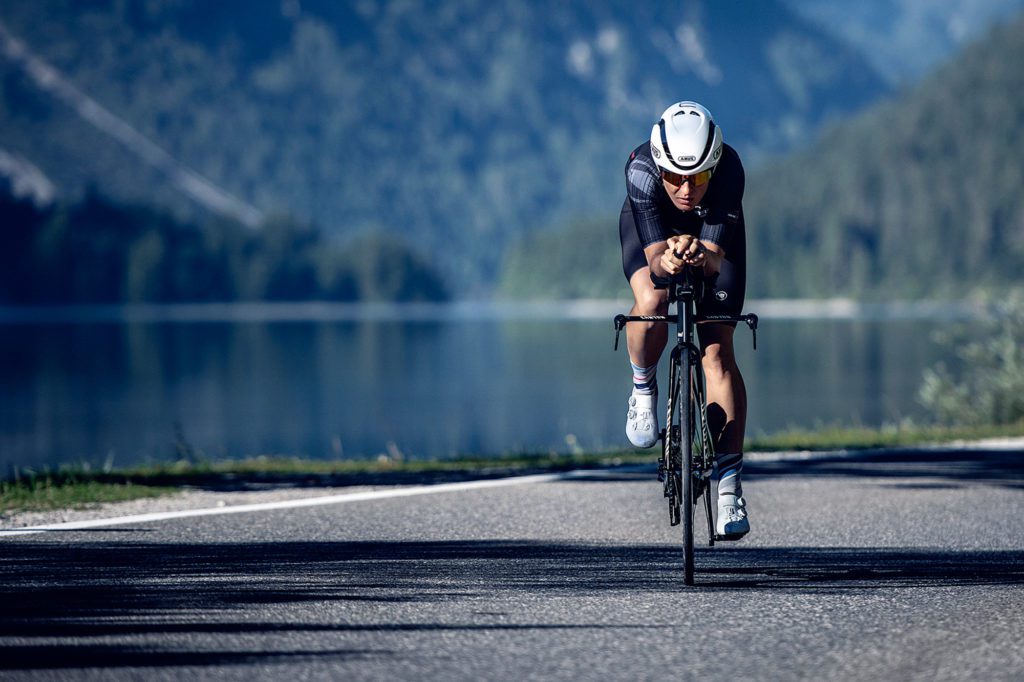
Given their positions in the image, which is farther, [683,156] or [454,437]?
[454,437]

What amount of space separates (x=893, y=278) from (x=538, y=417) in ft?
384

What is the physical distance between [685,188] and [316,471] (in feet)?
20.7

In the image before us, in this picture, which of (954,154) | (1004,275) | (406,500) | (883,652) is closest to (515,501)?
(406,500)

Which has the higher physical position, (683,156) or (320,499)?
(683,156)

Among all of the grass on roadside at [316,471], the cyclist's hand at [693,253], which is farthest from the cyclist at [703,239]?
the grass on roadside at [316,471]

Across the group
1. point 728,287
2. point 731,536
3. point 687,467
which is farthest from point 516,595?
point 728,287

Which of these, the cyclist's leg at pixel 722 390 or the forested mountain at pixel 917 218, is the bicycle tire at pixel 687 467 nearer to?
the cyclist's leg at pixel 722 390

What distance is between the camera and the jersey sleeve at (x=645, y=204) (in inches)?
251

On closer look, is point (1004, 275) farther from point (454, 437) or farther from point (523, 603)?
point (523, 603)

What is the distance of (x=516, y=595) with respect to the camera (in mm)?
5688

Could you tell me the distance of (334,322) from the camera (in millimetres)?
168125

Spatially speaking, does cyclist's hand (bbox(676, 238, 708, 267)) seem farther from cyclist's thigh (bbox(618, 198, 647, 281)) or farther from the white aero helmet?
cyclist's thigh (bbox(618, 198, 647, 281))

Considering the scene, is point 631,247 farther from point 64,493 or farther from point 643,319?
point 64,493

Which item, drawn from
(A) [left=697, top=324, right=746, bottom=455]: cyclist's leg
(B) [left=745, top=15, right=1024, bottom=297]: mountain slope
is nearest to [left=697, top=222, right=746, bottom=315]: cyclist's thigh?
(A) [left=697, top=324, right=746, bottom=455]: cyclist's leg
